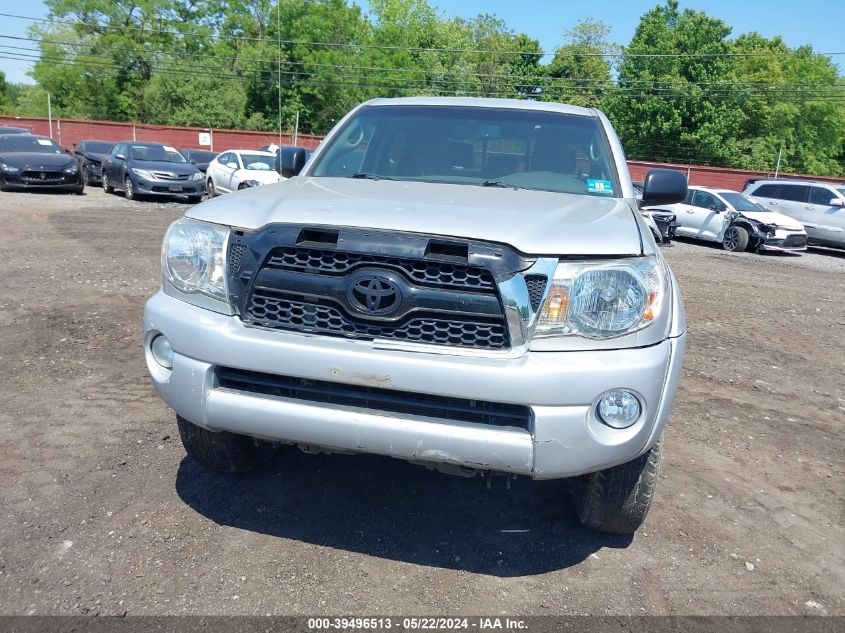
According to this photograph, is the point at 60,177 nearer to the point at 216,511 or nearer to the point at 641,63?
the point at 216,511

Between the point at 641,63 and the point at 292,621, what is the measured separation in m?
51.1

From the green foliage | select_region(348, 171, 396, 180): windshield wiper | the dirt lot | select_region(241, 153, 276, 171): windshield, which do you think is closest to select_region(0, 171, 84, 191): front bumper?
select_region(241, 153, 276, 171): windshield

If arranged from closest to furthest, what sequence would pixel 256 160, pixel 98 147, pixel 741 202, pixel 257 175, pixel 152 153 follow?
pixel 741 202
pixel 257 175
pixel 152 153
pixel 256 160
pixel 98 147

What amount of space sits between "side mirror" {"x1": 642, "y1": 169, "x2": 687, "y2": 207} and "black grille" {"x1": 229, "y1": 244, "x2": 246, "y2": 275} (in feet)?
7.89

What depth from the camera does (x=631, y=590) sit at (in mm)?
2912

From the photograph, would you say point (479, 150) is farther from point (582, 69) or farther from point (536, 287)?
point (582, 69)

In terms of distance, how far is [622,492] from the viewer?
10.00 feet

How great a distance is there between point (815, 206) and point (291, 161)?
1745 cm

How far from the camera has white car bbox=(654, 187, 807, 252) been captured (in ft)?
55.3

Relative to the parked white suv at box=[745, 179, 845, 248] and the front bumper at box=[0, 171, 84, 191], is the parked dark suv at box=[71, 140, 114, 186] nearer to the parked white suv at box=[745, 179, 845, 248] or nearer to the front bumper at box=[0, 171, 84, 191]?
the front bumper at box=[0, 171, 84, 191]

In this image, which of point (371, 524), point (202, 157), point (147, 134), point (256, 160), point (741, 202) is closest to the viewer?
point (371, 524)

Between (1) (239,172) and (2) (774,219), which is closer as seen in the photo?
(2) (774,219)

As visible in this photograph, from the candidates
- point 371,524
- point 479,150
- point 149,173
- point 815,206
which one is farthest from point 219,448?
point 815,206

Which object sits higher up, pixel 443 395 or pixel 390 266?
pixel 390 266
